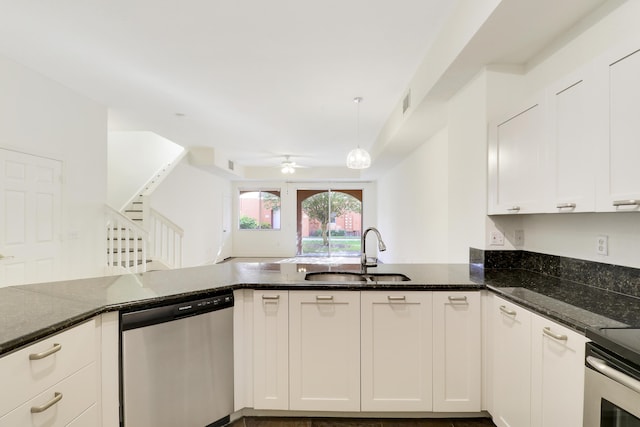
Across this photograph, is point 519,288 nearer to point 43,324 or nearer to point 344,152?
point 43,324

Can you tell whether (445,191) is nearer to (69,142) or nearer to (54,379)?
(54,379)

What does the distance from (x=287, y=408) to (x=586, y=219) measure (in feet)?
7.14

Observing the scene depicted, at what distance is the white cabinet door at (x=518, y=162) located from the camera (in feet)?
5.91

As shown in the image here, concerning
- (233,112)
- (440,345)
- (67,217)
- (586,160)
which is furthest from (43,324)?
(233,112)

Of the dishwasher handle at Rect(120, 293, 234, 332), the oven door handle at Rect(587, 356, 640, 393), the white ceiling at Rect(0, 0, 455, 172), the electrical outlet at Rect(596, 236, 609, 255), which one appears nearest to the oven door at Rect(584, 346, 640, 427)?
the oven door handle at Rect(587, 356, 640, 393)

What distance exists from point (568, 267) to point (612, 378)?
1153 mm

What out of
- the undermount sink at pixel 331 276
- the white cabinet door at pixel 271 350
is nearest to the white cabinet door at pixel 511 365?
the undermount sink at pixel 331 276

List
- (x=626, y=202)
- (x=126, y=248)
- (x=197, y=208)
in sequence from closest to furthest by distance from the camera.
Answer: (x=626, y=202) < (x=126, y=248) < (x=197, y=208)

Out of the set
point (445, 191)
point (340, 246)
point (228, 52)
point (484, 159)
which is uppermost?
point (228, 52)

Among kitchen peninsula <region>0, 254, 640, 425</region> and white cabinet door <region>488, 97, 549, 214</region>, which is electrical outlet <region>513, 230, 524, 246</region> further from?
white cabinet door <region>488, 97, 549, 214</region>

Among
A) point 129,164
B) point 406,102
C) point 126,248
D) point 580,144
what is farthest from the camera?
point 129,164

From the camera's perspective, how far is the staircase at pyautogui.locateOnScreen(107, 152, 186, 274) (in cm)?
440

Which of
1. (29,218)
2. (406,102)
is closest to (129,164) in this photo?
(29,218)

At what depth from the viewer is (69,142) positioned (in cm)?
377
